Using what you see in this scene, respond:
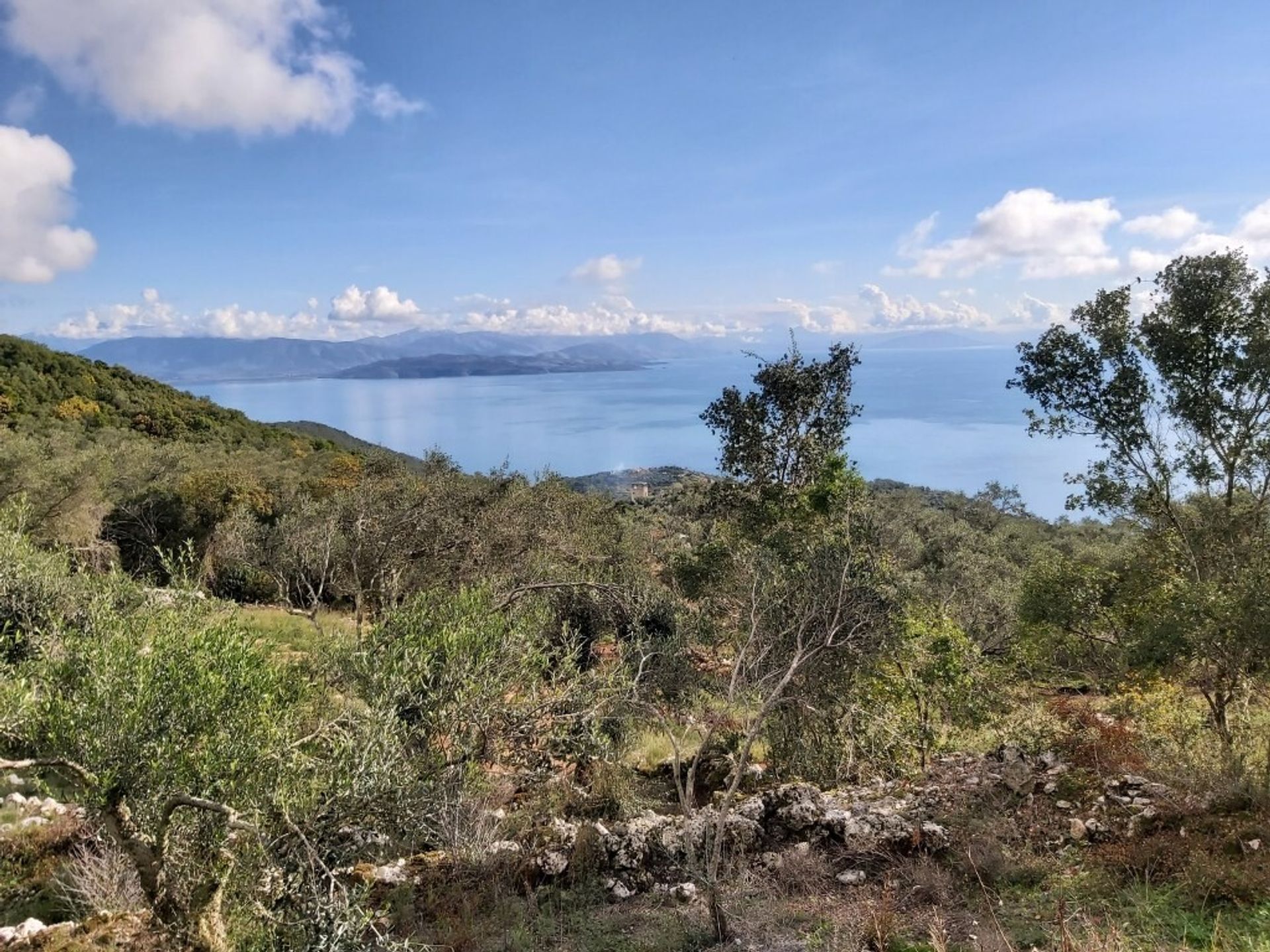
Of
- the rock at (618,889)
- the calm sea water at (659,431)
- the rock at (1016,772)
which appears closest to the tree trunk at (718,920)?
the rock at (618,889)

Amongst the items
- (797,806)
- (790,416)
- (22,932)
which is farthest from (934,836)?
(22,932)

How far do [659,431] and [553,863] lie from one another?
404 feet

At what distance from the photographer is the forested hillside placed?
A: 201 inches

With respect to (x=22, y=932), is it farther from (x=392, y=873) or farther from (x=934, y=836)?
(x=934, y=836)

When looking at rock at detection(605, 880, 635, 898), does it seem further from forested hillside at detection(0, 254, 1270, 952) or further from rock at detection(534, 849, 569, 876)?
rock at detection(534, 849, 569, 876)

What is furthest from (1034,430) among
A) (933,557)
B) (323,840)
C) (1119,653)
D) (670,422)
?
(670,422)

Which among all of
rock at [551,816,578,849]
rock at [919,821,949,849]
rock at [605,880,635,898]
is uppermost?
rock at [919,821,949,849]

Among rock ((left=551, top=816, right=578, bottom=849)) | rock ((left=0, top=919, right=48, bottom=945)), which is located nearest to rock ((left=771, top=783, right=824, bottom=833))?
rock ((left=551, top=816, right=578, bottom=849))

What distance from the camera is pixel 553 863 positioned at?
820cm

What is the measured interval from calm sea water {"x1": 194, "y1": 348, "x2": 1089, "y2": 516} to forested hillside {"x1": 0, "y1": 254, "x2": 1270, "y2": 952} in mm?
50995

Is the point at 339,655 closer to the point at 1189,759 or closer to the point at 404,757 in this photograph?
the point at 404,757

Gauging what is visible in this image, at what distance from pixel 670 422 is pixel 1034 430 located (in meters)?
130

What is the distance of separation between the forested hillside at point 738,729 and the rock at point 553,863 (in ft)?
0.47

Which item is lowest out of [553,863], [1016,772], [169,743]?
[553,863]
